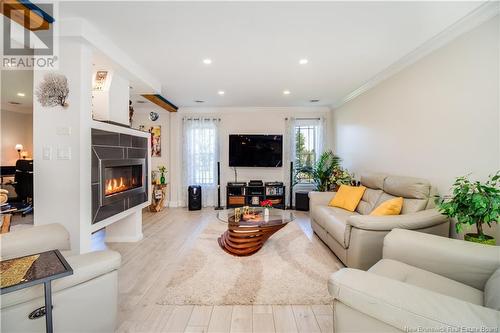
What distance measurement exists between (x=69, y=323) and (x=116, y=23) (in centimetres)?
244

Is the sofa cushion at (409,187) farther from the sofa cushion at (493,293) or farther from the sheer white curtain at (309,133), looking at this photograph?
the sheer white curtain at (309,133)

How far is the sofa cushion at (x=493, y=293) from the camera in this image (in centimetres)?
106

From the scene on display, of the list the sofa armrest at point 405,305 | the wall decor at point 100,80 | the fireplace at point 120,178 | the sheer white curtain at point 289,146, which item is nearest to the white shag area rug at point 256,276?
the sofa armrest at point 405,305

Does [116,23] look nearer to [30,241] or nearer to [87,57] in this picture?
[87,57]

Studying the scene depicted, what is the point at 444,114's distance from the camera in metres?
2.44

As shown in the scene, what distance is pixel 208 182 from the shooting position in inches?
226

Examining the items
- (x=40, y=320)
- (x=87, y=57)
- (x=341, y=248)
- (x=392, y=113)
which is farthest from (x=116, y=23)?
(x=392, y=113)

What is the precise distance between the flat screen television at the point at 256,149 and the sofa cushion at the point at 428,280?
4.06m

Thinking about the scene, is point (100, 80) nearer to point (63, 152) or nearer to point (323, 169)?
point (63, 152)

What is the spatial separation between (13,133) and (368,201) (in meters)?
8.83

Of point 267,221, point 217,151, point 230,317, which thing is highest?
point 217,151

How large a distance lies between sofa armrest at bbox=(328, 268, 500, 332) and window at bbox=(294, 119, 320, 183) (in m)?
4.69

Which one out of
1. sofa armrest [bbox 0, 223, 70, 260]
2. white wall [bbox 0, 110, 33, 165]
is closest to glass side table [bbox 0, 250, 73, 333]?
sofa armrest [bbox 0, 223, 70, 260]

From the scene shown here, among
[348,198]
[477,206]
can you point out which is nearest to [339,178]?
[348,198]
